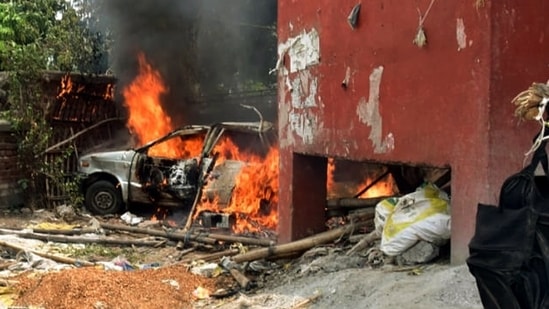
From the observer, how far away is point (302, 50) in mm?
7434

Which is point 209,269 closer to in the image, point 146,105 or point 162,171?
point 162,171

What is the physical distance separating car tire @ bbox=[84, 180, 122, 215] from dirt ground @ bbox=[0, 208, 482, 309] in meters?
5.12

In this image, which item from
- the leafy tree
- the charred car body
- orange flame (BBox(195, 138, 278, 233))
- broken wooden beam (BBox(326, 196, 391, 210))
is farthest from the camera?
the leafy tree

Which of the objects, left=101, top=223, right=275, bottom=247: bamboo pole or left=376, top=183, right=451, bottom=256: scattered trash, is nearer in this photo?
left=376, top=183, right=451, bottom=256: scattered trash

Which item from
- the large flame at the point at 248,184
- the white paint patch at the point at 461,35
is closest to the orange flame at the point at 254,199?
the large flame at the point at 248,184

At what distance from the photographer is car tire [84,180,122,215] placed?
13.0 meters

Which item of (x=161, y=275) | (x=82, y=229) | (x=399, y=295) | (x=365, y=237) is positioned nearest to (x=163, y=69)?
(x=82, y=229)

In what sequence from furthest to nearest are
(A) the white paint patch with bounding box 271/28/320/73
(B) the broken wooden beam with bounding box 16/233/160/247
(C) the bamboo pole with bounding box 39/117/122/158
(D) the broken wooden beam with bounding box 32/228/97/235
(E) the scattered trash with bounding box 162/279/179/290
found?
1. (C) the bamboo pole with bounding box 39/117/122/158
2. (D) the broken wooden beam with bounding box 32/228/97/235
3. (B) the broken wooden beam with bounding box 16/233/160/247
4. (A) the white paint patch with bounding box 271/28/320/73
5. (E) the scattered trash with bounding box 162/279/179/290

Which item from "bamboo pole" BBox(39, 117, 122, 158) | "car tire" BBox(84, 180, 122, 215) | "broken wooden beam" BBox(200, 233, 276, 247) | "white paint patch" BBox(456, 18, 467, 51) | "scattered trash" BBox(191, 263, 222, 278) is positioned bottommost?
"scattered trash" BBox(191, 263, 222, 278)

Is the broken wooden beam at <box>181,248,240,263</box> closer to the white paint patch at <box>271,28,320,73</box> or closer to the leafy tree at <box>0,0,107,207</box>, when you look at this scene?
the white paint patch at <box>271,28,320,73</box>

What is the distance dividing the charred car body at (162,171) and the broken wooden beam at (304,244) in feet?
13.4

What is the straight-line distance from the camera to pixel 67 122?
14461 mm

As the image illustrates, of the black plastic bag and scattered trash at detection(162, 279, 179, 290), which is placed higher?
the black plastic bag

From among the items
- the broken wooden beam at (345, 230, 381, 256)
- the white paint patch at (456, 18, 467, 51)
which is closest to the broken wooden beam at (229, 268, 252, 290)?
the broken wooden beam at (345, 230, 381, 256)
